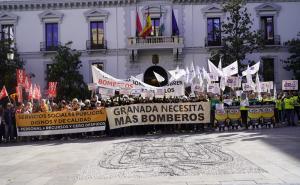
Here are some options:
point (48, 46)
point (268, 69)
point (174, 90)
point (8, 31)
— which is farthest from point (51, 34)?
point (174, 90)

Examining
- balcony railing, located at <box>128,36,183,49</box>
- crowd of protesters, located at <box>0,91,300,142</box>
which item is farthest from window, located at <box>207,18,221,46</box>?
crowd of protesters, located at <box>0,91,300,142</box>

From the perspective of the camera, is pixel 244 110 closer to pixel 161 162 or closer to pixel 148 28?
pixel 161 162

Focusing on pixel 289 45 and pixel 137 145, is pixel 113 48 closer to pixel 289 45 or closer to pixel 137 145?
pixel 289 45

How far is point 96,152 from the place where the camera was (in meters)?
14.5

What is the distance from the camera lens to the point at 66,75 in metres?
36.2

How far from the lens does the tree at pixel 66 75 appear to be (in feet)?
118

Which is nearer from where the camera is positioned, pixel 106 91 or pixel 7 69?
pixel 106 91

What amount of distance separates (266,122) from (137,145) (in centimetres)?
834

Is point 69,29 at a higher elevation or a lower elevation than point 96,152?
higher

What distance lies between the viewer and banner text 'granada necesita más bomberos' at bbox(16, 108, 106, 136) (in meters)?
20.1

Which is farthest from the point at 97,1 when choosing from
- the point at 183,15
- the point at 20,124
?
the point at 20,124

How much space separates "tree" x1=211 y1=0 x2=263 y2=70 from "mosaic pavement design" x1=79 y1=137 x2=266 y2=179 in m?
21.1

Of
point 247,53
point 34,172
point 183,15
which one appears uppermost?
point 183,15

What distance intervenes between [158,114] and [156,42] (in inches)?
694
